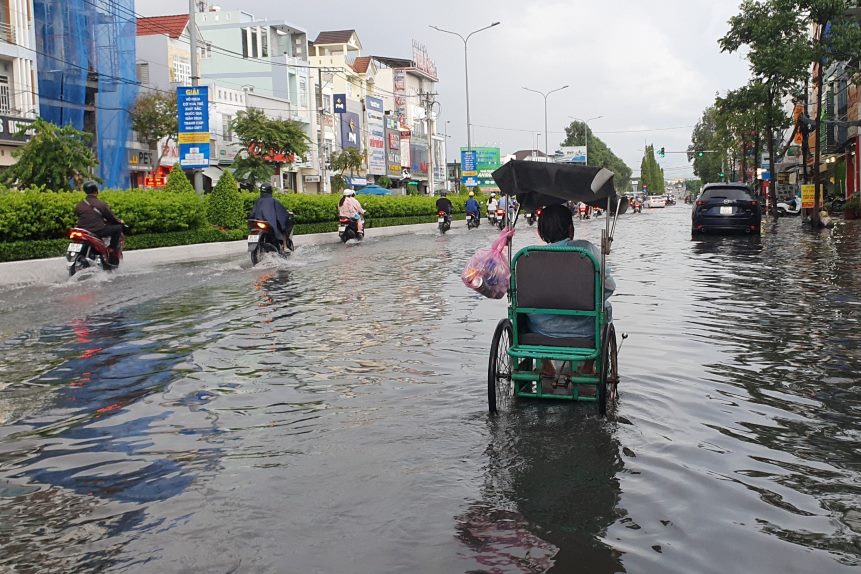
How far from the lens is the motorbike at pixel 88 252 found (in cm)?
1647

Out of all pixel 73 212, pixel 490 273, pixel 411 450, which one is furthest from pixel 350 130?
pixel 411 450

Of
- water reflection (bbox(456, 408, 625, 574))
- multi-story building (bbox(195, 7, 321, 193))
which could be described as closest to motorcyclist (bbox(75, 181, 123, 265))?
water reflection (bbox(456, 408, 625, 574))

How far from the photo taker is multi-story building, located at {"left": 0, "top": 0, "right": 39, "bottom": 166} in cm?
3666

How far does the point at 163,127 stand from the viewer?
4925cm

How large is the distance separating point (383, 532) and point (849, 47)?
1328 inches

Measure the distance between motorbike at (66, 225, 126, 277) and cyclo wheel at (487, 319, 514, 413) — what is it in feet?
38.2

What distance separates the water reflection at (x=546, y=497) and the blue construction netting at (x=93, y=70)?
39.6m

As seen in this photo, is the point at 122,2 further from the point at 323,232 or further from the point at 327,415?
the point at 327,415

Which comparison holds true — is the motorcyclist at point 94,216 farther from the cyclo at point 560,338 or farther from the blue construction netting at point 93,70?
the blue construction netting at point 93,70

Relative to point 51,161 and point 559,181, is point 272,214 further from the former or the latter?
point 559,181

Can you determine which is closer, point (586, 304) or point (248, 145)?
point (586, 304)

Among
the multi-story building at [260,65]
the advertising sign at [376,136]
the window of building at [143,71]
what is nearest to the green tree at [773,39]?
the window of building at [143,71]

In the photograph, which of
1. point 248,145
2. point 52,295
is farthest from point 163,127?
point 52,295

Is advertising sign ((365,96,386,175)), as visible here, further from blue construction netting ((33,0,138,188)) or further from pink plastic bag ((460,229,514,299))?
pink plastic bag ((460,229,514,299))
